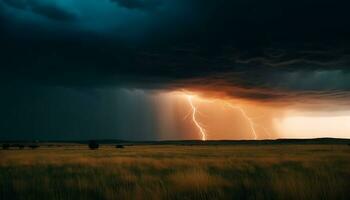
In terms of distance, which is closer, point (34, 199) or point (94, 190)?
point (34, 199)

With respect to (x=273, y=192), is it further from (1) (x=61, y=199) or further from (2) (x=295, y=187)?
(1) (x=61, y=199)

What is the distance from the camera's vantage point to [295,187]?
9.19 meters

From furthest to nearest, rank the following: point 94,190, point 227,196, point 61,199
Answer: point 94,190 < point 227,196 < point 61,199

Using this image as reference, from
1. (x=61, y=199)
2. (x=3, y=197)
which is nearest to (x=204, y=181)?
(x=61, y=199)

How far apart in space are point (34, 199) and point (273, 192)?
19.2 feet

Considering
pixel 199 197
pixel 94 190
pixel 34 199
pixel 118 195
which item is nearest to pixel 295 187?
pixel 199 197

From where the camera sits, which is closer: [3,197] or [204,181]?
[3,197]

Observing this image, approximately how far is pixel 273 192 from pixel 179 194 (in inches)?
93.4

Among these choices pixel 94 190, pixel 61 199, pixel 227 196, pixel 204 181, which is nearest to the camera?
pixel 61 199

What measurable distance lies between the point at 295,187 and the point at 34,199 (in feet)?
20.7

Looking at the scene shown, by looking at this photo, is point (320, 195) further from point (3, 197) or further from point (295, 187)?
point (3, 197)

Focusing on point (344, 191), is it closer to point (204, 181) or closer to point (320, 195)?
point (320, 195)

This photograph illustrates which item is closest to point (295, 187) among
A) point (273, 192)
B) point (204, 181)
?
point (273, 192)

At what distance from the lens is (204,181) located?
38.3 feet
